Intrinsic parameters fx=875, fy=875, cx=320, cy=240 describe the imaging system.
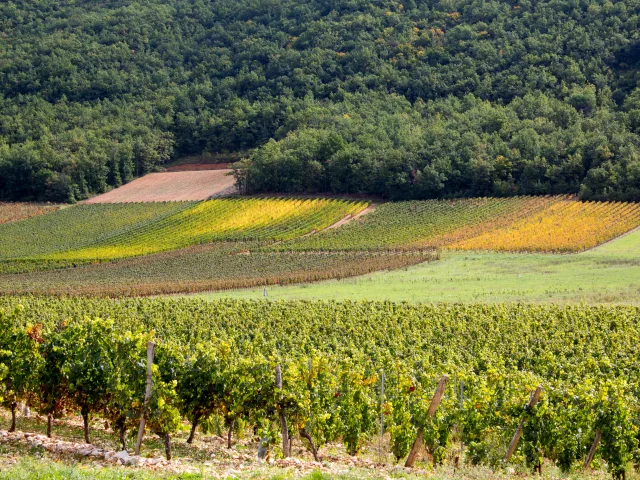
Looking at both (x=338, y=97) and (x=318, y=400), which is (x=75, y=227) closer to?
(x=338, y=97)

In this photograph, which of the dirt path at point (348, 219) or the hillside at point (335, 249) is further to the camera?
the dirt path at point (348, 219)

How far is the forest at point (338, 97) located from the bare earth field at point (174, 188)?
291cm

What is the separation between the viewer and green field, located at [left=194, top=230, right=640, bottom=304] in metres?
47.5

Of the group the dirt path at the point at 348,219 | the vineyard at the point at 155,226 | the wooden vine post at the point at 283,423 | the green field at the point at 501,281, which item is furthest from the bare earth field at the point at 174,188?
the wooden vine post at the point at 283,423

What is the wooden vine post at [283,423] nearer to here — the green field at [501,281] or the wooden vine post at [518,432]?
the wooden vine post at [518,432]

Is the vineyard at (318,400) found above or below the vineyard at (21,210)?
below

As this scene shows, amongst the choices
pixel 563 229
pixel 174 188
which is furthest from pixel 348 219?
pixel 174 188

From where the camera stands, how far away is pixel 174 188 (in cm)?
11156

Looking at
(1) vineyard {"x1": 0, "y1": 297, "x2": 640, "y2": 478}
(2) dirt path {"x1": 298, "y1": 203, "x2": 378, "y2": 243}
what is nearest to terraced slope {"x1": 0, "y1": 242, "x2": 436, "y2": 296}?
(2) dirt path {"x1": 298, "y1": 203, "x2": 378, "y2": 243}

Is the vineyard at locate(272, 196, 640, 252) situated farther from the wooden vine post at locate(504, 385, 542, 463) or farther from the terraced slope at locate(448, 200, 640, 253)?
the wooden vine post at locate(504, 385, 542, 463)

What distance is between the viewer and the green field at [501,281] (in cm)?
4750

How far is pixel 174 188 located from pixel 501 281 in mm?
65681

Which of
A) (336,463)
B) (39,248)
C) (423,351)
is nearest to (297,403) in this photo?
→ (336,463)

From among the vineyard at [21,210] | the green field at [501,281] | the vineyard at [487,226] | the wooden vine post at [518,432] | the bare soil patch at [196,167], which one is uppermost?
the bare soil patch at [196,167]
